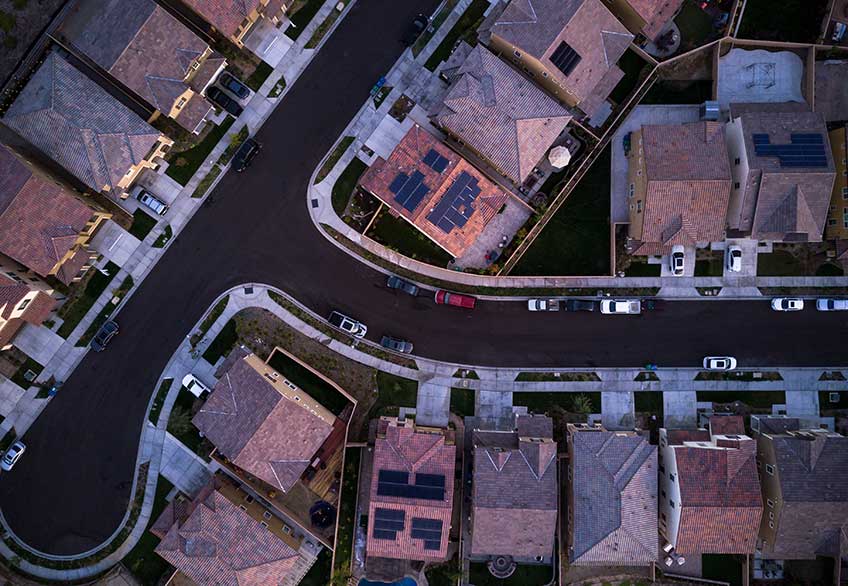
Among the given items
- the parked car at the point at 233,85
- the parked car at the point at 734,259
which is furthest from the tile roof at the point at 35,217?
the parked car at the point at 734,259

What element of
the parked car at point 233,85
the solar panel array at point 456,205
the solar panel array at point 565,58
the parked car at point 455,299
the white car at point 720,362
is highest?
the solar panel array at point 565,58

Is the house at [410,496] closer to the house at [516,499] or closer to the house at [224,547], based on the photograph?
the house at [516,499]

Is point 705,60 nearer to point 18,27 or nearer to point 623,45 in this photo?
point 623,45

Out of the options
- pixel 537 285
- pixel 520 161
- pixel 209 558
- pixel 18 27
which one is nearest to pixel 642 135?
pixel 520 161

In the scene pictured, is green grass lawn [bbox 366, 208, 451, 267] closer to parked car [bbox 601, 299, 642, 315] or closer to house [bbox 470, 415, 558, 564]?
parked car [bbox 601, 299, 642, 315]

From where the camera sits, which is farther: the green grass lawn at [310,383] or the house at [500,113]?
the green grass lawn at [310,383]
